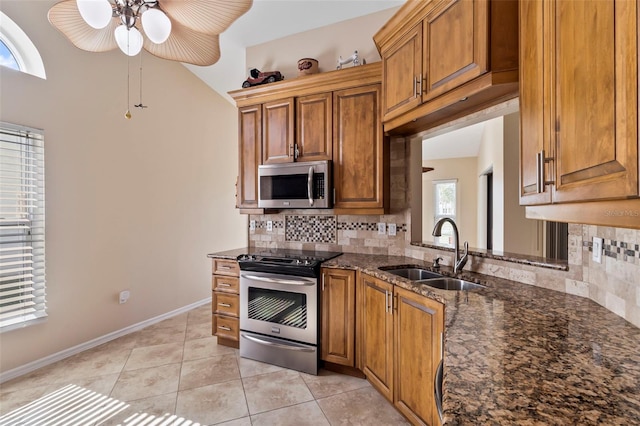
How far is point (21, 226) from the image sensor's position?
2.44m

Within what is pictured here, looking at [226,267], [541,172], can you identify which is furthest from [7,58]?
[541,172]

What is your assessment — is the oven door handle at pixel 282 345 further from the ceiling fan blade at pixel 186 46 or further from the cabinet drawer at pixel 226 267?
the ceiling fan blade at pixel 186 46

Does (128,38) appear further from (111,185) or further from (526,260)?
(526,260)

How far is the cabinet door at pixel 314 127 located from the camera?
9.01 feet

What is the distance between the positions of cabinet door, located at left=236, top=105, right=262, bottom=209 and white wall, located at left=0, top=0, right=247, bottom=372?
4.03 ft

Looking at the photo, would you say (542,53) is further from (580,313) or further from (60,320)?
(60,320)

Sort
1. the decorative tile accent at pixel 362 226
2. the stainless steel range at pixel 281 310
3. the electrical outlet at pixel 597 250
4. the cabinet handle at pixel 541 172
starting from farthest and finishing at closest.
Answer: the decorative tile accent at pixel 362 226, the stainless steel range at pixel 281 310, the electrical outlet at pixel 597 250, the cabinet handle at pixel 541 172

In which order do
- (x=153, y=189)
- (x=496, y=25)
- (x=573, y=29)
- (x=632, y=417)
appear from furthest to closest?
(x=153, y=189), (x=496, y=25), (x=573, y=29), (x=632, y=417)

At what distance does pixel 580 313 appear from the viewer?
47.3 inches

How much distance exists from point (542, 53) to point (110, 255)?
12.1 ft

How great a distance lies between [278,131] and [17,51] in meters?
2.19

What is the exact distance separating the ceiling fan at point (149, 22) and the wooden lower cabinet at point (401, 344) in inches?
71.5

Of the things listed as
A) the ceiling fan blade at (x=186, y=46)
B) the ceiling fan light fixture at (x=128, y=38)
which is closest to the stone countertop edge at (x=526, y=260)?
the ceiling fan blade at (x=186, y=46)

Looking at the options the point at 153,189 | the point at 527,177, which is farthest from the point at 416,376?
the point at 153,189
